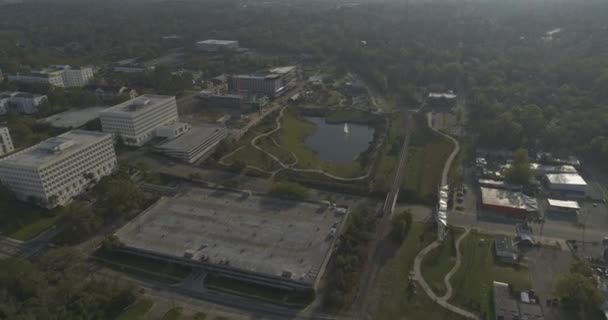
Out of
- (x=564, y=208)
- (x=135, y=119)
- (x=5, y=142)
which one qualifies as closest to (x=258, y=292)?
(x=564, y=208)

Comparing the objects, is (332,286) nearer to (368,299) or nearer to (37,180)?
(368,299)

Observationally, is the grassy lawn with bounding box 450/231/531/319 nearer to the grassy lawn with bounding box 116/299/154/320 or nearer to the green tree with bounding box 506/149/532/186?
the green tree with bounding box 506/149/532/186

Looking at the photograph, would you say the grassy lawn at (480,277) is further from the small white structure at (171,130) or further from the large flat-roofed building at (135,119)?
the large flat-roofed building at (135,119)

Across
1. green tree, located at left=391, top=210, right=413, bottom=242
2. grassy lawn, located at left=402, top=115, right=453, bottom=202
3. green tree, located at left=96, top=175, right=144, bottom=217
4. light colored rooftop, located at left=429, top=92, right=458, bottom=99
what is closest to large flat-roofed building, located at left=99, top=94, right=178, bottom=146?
green tree, located at left=96, top=175, right=144, bottom=217

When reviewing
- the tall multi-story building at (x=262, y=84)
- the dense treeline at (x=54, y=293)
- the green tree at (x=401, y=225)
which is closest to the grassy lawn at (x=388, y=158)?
the green tree at (x=401, y=225)

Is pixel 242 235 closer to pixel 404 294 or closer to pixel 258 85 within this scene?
pixel 404 294

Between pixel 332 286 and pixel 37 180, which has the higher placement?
pixel 37 180

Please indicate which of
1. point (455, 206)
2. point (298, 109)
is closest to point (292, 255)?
point (455, 206)
